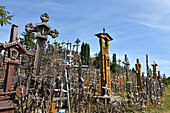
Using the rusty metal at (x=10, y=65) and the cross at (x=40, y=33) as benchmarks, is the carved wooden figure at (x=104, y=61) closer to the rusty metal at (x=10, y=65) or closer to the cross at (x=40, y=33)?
the cross at (x=40, y=33)

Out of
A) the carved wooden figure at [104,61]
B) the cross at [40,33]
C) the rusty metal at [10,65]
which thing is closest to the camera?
the rusty metal at [10,65]

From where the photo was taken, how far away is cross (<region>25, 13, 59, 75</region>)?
5.69 meters

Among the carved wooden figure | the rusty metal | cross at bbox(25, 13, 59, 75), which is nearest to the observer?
the rusty metal

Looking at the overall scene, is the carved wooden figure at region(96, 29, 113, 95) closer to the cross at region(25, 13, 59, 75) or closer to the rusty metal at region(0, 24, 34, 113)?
the cross at region(25, 13, 59, 75)

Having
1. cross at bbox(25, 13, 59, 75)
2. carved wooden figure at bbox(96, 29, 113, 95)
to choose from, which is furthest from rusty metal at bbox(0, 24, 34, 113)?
carved wooden figure at bbox(96, 29, 113, 95)

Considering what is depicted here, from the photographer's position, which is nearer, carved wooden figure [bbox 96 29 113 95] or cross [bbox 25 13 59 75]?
cross [bbox 25 13 59 75]

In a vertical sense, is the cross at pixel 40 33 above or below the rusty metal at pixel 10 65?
above

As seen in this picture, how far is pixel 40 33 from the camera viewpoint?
5.94m

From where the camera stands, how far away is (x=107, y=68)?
10055 millimetres

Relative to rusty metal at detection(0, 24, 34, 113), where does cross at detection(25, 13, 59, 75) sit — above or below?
above

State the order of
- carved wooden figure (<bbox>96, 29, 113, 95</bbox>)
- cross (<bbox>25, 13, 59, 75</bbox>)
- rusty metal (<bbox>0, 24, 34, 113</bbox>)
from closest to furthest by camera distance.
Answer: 1. rusty metal (<bbox>0, 24, 34, 113</bbox>)
2. cross (<bbox>25, 13, 59, 75</bbox>)
3. carved wooden figure (<bbox>96, 29, 113, 95</bbox>)

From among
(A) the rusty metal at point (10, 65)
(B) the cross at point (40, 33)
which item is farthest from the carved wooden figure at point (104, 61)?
(A) the rusty metal at point (10, 65)

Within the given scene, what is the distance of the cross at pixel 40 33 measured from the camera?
5.69 meters

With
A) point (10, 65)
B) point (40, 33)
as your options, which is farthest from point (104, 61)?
point (10, 65)
